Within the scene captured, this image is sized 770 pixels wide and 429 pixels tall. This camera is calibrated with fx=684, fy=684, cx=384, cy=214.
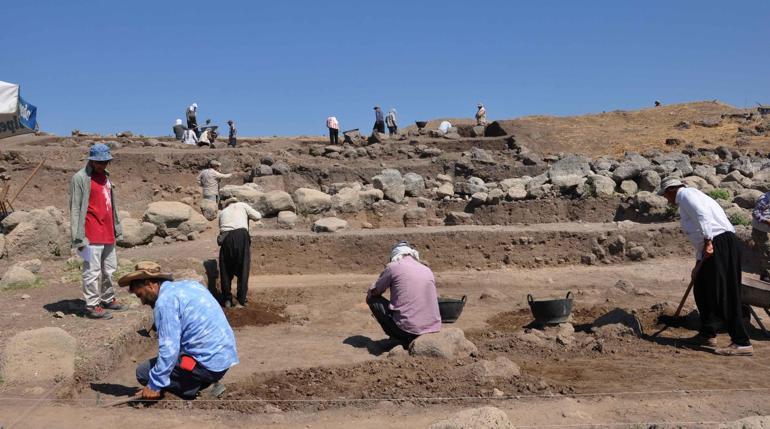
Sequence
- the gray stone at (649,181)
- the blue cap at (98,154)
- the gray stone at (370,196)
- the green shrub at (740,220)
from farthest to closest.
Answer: the gray stone at (370,196) < the gray stone at (649,181) < the green shrub at (740,220) < the blue cap at (98,154)

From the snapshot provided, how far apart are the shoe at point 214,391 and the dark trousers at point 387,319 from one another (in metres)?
1.79

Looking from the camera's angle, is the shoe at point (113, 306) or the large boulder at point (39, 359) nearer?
the large boulder at point (39, 359)

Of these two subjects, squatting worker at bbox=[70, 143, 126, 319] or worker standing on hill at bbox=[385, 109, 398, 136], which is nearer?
squatting worker at bbox=[70, 143, 126, 319]

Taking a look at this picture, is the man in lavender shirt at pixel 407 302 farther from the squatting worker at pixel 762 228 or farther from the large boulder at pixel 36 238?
the large boulder at pixel 36 238

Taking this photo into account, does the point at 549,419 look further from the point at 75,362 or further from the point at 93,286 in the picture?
the point at 93,286

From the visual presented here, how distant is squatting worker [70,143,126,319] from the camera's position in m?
5.98

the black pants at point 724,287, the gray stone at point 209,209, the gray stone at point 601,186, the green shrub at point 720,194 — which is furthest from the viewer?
the gray stone at point 209,209

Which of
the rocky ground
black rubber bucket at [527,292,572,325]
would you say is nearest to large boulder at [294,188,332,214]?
the rocky ground

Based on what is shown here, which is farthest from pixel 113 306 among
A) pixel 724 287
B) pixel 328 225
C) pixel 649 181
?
pixel 649 181

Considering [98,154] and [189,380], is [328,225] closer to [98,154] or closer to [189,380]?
[98,154]

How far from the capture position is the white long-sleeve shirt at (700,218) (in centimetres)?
585

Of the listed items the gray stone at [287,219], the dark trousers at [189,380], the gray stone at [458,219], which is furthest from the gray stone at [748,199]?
the dark trousers at [189,380]

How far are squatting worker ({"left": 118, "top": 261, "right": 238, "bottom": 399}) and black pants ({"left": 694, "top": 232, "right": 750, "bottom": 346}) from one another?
4.09m

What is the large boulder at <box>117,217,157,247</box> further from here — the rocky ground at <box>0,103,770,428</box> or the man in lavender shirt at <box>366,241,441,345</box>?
the man in lavender shirt at <box>366,241,441,345</box>
